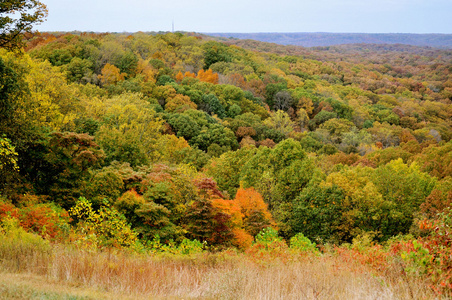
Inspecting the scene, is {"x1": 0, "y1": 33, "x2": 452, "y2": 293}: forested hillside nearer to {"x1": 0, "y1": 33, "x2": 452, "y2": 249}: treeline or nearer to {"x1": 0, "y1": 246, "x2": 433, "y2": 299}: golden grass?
{"x1": 0, "y1": 33, "x2": 452, "y2": 249}: treeline

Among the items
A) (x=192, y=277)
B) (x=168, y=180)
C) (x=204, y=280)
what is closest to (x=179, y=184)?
(x=168, y=180)

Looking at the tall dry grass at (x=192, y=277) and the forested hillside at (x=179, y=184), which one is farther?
the forested hillside at (x=179, y=184)

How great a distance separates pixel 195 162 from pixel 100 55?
4353 centimetres

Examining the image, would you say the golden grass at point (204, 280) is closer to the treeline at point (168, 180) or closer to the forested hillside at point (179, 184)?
the forested hillside at point (179, 184)

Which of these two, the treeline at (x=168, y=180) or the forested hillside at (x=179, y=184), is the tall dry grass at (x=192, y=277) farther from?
the treeline at (x=168, y=180)

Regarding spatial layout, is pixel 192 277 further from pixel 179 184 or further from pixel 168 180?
pixel 179 184

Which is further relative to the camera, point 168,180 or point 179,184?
point 179,184

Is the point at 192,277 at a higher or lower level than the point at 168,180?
higher

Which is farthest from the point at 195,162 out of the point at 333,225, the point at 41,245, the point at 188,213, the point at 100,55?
the point at 100,55

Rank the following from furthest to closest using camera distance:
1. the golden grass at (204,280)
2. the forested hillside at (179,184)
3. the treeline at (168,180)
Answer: the treeline at (168,180) → the forested hillside at (179,184) → the golden grass at (204,280)

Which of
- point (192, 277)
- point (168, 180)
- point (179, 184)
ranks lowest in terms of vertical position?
point (179, 184)

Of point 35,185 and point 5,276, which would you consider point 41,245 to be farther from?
point 35,185

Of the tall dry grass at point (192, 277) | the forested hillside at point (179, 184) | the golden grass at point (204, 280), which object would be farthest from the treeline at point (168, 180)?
the golden grass at point (204, 280)

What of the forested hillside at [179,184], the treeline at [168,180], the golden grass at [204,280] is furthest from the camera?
the treeline at [168,180]
